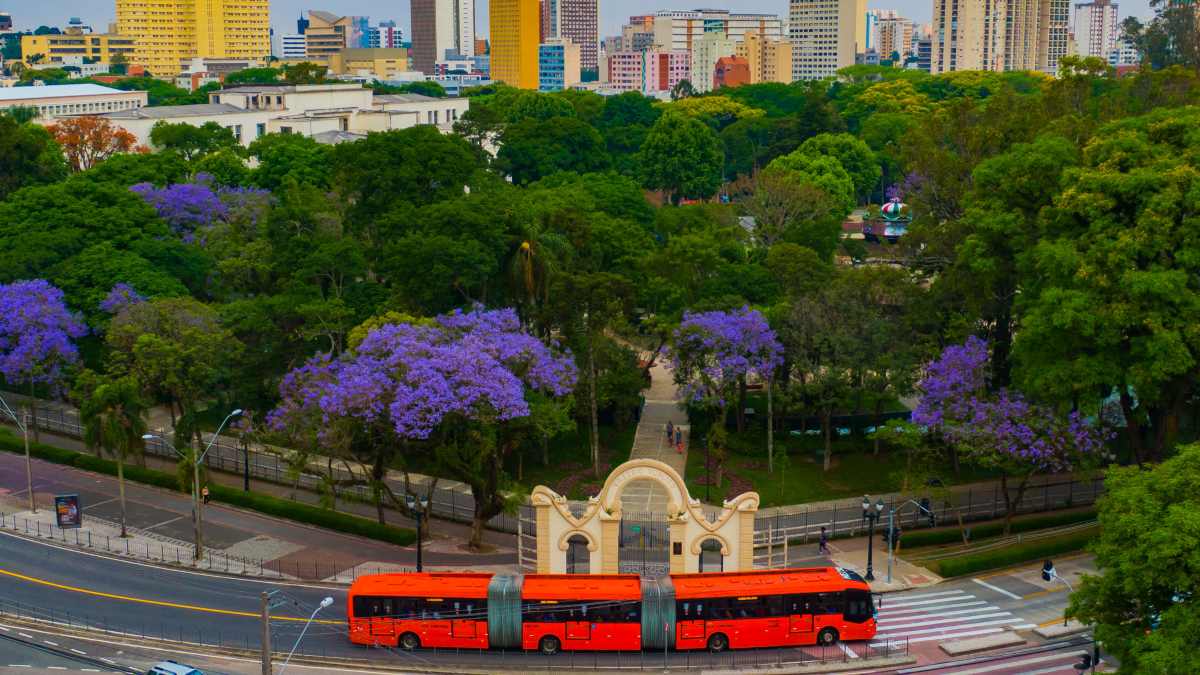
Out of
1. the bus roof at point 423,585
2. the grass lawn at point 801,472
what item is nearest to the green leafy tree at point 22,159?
the grass lawn at point 801,472

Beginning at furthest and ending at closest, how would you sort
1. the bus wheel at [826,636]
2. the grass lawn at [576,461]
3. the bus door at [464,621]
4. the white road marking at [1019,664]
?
1. the grass lawn at [576,461]
2. the bus wheel at [826,636]
3. the bus door at [464,621]
4. the white road marking at [1019,664]

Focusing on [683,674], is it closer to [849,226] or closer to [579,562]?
[579,562]

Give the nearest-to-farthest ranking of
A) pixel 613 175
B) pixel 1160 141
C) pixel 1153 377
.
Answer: pixel 1153 377, pixel 1160 141, pixel 613 175

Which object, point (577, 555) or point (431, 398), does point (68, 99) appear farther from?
point (577, 555)

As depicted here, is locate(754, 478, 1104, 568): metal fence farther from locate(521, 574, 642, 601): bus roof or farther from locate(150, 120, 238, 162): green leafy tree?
locate(150, 120, 238, 162): green leafy tree

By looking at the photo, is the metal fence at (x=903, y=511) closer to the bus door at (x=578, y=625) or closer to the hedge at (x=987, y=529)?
the hedge at (x=987, y=529)

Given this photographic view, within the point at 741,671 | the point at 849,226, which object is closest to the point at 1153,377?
the point at 741,671
